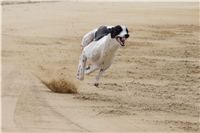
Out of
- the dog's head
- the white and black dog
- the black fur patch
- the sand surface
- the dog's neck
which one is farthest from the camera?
the black fur patch

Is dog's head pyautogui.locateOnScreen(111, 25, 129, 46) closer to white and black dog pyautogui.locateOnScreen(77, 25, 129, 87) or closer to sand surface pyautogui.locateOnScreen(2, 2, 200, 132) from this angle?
white and black dog pyautogui.locateOnScreen(77, 25, 129, 87)

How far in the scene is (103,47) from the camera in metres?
11.2

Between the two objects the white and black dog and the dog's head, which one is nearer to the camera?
the dog's head

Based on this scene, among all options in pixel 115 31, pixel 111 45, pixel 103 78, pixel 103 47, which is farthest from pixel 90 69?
pixel 103 78

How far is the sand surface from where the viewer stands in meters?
9.25

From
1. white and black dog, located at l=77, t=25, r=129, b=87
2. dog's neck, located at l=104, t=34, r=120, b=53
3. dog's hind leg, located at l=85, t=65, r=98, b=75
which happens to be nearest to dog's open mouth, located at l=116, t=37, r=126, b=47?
→ white and black dog, located at l=77, t=25, r=129, b=87

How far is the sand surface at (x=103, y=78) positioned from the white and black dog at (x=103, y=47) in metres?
0.47

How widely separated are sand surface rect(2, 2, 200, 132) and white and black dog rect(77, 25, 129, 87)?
0.47 m

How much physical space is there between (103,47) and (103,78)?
8.15ft

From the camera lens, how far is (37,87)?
451 inches

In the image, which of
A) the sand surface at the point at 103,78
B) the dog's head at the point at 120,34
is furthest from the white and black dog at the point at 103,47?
the sand surface at the point at 103,78

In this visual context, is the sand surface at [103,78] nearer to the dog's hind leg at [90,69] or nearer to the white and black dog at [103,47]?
the dog's hind leg at [90,69]

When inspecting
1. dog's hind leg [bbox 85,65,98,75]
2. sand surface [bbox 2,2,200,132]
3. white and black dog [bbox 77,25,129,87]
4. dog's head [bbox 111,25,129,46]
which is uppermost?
dog's head [bbox 111,25,129,46]

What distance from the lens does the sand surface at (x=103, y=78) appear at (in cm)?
925
